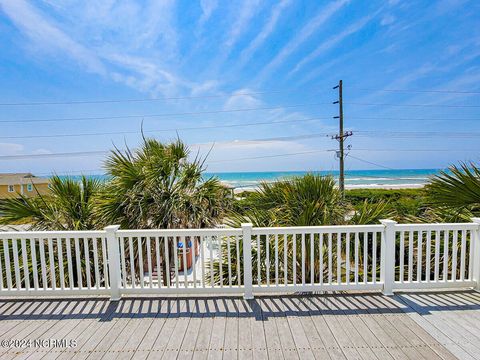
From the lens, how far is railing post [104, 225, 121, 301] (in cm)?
A: 263

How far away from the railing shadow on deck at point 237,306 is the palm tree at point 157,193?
965mm

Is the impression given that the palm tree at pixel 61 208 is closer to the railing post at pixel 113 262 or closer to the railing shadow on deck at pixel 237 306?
the railing shadow on deck at pixel 237 306

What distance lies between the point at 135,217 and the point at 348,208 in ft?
11.1

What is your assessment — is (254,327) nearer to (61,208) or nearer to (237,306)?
(237,306)

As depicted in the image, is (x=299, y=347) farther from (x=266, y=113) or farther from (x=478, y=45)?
(x=266, y=113)

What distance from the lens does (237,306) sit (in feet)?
8.20

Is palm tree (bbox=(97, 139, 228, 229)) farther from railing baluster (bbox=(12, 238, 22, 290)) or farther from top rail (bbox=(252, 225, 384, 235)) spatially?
top rail (bbox=(252, 225, 384, 235))

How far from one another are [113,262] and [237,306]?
150cm

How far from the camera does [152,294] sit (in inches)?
109

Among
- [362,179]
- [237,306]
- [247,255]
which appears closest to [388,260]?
[247,255]

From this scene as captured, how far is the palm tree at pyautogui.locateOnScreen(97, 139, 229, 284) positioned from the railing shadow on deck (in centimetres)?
97

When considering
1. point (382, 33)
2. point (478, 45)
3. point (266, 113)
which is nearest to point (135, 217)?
point (382, 33)

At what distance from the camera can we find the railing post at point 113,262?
2.63m

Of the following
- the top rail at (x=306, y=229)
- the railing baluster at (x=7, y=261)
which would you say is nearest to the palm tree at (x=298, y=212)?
the top rail at (x=306, y=229)
